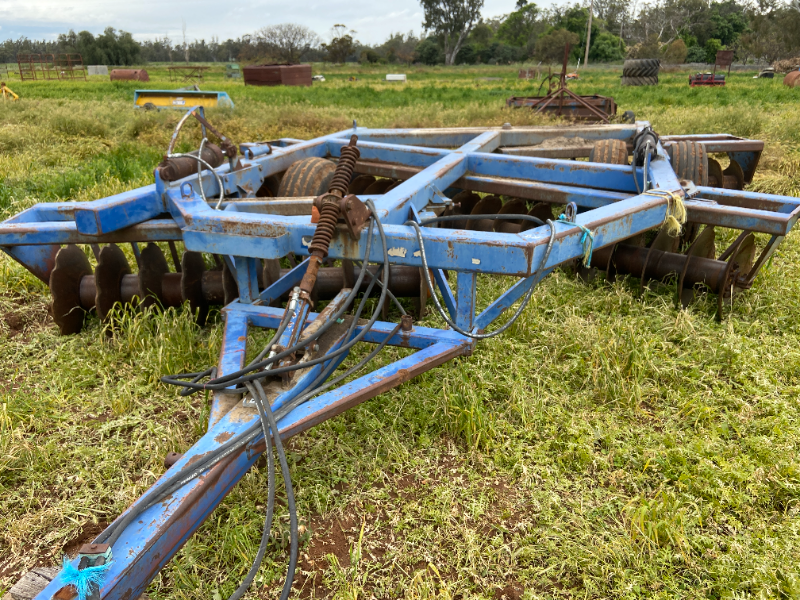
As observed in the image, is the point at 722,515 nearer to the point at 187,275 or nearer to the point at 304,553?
the point at 304,553

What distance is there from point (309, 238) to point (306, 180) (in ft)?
4.94

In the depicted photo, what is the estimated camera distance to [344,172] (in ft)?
7.90

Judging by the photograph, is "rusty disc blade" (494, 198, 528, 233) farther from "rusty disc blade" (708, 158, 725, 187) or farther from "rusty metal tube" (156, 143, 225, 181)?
"rusty metal tube" (156, 143, 225, 181)

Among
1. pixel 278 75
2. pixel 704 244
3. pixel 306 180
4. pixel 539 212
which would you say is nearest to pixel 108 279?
pixel 306 180

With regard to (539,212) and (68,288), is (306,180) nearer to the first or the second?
(68,288)

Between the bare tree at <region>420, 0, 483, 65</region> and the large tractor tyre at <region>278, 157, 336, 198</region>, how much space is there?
7122cm

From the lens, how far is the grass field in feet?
6.25

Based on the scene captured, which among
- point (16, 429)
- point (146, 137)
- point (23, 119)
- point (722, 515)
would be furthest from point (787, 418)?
point (23, 119)

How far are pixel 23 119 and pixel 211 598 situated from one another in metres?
12.1

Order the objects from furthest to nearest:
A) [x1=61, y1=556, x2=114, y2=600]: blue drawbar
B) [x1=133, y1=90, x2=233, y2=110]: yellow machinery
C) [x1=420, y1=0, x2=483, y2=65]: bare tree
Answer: [x1=420, y1=0, x2=483, y2=65]: bare tree < [x1=133, y1=90, x2=233, y2=110]: yellow machinery < [x1=61, y1=556, x2=114, y2=600]: blue drawbar

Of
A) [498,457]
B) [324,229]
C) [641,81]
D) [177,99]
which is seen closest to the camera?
[324,229]

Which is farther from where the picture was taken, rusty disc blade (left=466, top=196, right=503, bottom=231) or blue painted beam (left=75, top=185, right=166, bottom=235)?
rusty disc blade (left=466, top=196, right=503, bottom=231)

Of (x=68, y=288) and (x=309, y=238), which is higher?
(x=309, y=238)

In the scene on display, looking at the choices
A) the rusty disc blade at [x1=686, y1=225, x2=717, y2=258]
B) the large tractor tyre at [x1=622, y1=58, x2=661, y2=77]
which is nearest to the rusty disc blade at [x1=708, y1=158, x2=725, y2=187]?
the rusty disc blade at [x1=686, y1=225, x2=717, y2=258]
